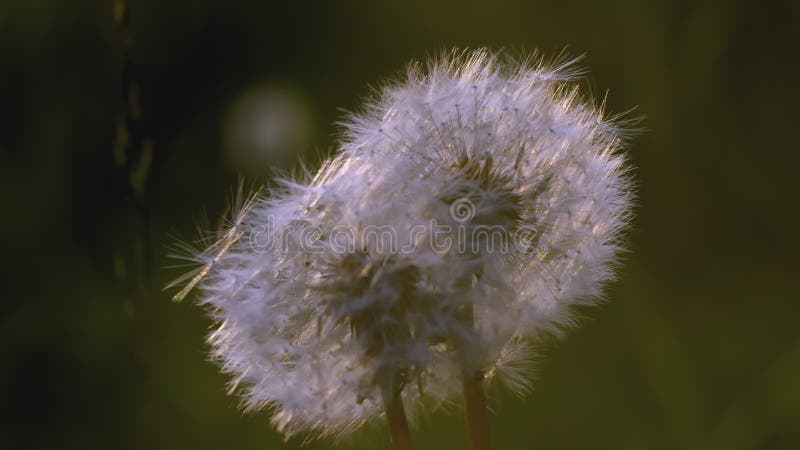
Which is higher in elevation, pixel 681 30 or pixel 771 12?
pixel 771 12

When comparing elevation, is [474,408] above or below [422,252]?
below

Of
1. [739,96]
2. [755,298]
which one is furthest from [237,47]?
[755,298]

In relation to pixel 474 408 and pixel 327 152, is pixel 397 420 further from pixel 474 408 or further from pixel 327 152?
A: pixel 327 152

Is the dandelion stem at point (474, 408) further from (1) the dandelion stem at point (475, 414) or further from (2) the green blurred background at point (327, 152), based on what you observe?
(2) the green blurred background at point (327, 152)

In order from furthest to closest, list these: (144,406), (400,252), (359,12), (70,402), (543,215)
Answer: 1. (359,12)
2. (70,402)
3. (144,406)
4. (543,215)
5. (400,252)

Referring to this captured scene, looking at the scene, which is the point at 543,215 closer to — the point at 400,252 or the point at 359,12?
the point at 400,252

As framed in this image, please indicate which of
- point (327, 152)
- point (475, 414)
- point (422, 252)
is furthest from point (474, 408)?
point (327, 152)

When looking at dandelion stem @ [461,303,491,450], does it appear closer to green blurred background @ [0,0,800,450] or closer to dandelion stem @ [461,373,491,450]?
dandelion stem @ [461,373,491,450]

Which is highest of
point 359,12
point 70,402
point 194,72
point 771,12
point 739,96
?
point 771,12

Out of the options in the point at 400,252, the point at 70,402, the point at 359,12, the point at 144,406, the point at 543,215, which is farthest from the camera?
the point at 359,12
